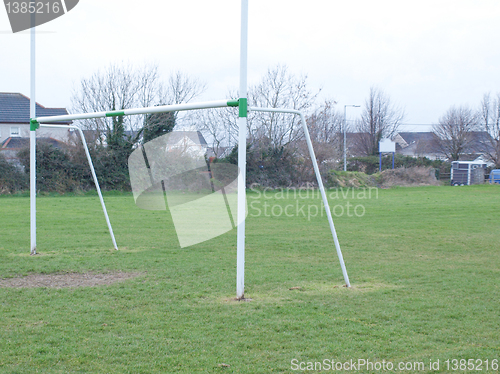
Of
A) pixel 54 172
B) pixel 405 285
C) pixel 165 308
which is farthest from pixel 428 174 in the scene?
pixel 165 308

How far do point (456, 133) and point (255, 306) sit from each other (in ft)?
137

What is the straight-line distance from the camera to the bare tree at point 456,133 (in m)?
40.2

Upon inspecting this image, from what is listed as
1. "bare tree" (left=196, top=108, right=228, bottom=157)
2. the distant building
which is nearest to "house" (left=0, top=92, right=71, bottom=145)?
"bare tree" (left=196, top=108, right=228, bottom=157)

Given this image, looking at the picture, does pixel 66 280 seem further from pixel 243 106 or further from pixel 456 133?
pixel 456 133

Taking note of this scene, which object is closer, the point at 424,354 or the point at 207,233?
the point at 424,354

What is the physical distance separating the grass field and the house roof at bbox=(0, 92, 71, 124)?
21.7m

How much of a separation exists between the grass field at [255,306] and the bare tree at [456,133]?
1366 inches

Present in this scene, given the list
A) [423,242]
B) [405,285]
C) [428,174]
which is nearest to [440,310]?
[405,285]

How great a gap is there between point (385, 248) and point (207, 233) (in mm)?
Result: 3842

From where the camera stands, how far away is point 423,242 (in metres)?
8.48

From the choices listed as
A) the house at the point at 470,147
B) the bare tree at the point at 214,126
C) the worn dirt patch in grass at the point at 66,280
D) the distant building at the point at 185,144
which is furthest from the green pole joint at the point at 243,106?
the house at the point at 470,147

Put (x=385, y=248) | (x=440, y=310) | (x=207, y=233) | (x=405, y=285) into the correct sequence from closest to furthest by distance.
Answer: (x=440, y=310) → (x=405, y=285) → (x=385, y=248) → (x=207, y=233)

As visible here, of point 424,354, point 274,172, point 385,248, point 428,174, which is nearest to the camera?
point 424,354

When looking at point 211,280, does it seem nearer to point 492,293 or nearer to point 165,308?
point 165,308
